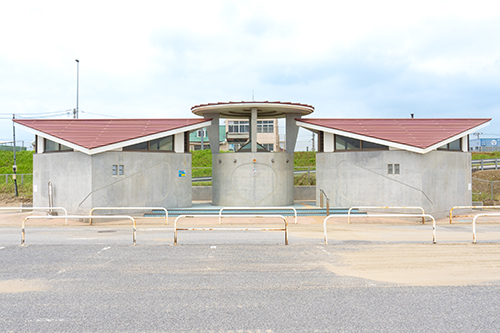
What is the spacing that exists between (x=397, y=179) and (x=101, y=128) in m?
15.6

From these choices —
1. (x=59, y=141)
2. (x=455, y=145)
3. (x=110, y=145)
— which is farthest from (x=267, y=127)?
(x=59, y=141)

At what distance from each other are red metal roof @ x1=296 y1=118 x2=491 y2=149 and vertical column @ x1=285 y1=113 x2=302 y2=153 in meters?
1.07

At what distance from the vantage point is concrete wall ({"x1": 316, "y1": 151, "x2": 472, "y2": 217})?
21.4 m

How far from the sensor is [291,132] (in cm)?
2566

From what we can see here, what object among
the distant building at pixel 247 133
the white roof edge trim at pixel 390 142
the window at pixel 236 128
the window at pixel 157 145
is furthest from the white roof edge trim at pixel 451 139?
the window at pixel 236 128

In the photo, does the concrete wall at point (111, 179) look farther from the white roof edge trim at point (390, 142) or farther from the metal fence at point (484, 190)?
the metal fence at point (484, 190)

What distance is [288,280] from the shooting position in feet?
29.4

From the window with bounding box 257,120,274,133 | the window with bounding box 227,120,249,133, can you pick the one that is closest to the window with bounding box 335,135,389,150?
the window with bounding box 257,120,274,133

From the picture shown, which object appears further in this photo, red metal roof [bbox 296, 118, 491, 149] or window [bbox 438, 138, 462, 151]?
window [bbox 438, 138, 462, 151]

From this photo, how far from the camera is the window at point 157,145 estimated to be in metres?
22.3

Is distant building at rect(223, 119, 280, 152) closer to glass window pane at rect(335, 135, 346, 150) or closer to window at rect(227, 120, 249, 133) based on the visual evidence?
window at rect(227, 120, 249, 133)

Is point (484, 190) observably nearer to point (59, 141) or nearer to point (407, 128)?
point (407, 128)

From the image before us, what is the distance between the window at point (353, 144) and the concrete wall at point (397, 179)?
13.3 inches

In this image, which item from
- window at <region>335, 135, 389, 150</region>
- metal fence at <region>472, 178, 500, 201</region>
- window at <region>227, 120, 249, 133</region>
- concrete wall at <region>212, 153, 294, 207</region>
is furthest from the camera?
window at <region>227, 120, 249, 133</region>
